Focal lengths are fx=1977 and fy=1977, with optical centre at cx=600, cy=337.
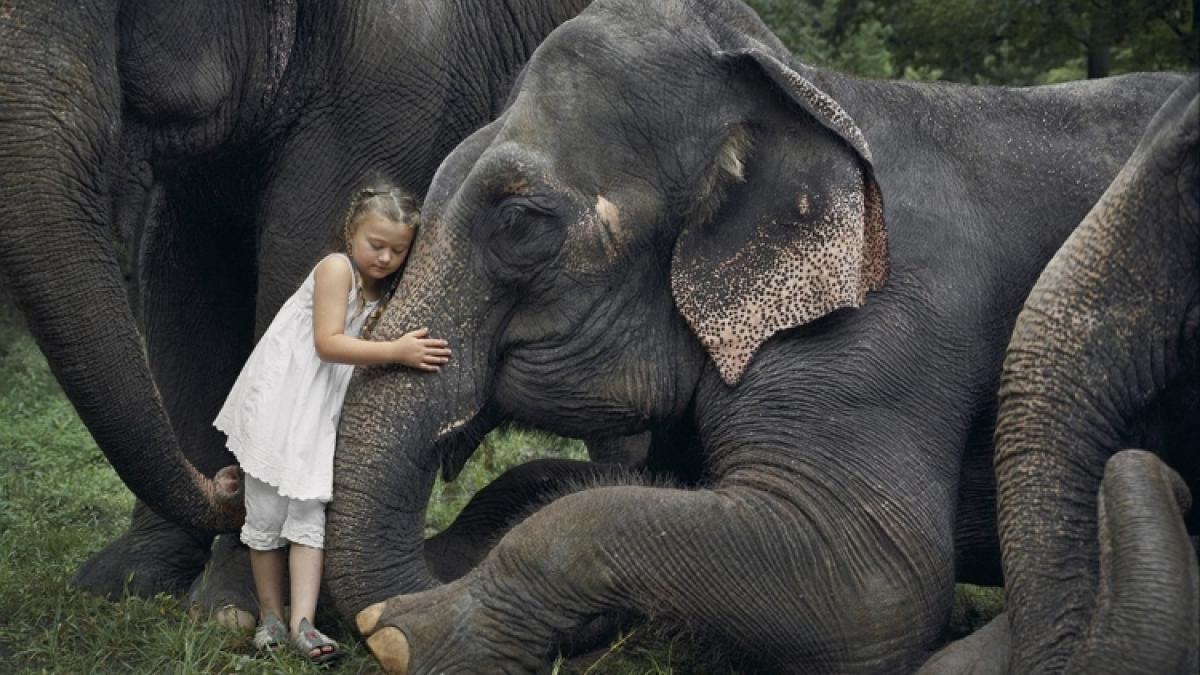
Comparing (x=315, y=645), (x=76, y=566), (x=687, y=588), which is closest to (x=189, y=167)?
(x=76, y=566)

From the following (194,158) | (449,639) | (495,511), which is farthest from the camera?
(194,158)

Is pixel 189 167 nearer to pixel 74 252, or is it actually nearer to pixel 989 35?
pixel 74 252

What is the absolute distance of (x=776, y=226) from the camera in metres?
4.50

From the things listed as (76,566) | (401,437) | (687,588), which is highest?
(401,437)

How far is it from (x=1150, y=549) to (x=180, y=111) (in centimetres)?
285

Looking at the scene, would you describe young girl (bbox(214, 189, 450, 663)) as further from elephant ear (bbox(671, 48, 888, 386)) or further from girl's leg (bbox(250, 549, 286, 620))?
elephant ear (bbox(671, 48, 888, 386))

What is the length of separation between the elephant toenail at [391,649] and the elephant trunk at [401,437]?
16 centimetres

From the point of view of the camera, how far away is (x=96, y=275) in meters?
4.57

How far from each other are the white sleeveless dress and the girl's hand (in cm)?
25

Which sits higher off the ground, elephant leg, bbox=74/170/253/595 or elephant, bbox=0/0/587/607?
elephant, bbox=0/0/587/607

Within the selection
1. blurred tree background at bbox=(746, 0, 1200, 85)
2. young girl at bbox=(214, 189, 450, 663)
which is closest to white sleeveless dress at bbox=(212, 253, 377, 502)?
young girl at bbox=(214, 189, 450, 663)

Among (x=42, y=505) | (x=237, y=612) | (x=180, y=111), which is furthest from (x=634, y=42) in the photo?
(x=42, y=505)

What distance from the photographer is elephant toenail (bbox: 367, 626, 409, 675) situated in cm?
413

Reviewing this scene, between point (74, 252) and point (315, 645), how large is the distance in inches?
41.6
